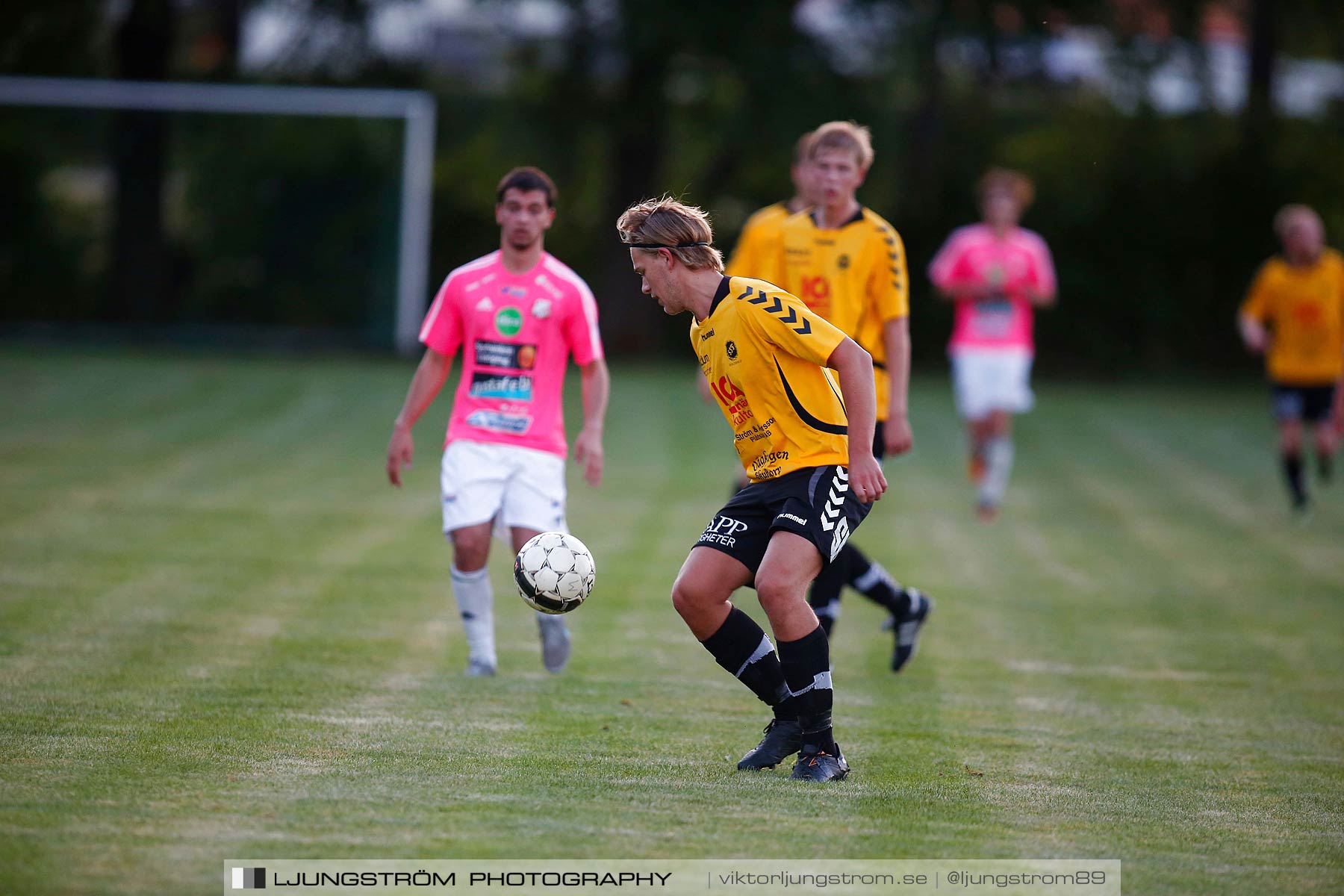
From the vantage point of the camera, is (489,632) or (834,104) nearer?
(489,632)

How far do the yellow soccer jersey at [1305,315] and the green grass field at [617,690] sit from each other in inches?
49.5

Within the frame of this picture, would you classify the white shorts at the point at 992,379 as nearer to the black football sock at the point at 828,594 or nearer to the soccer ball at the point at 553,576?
the black football sock at the point at 828,594

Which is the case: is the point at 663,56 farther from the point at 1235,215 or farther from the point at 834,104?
the point at 1235,215

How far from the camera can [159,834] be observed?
13.2ft

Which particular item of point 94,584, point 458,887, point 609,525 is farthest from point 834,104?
point 458,887

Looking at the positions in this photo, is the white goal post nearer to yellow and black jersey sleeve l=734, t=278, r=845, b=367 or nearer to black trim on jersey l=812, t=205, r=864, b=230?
black trim on jersey l=812, t=205, r=864, b=230

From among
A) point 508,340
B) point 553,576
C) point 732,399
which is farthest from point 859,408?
point 508,340

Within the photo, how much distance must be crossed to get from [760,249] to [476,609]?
2209 millimetres

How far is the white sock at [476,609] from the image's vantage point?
6.50 metres

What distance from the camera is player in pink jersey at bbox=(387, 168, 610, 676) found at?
6.44 metres

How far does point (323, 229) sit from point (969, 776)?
16.6m

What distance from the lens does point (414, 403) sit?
654cm

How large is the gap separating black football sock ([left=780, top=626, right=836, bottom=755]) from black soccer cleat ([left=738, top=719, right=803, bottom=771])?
95 mm

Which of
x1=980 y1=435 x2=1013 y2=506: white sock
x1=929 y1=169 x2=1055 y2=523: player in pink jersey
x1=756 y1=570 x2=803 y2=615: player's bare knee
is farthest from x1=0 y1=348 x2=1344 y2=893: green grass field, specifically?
x1=929 y1=169 x2=1055 y2=523: player in pink jersey
